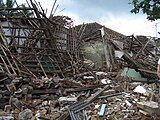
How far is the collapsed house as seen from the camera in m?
4.73

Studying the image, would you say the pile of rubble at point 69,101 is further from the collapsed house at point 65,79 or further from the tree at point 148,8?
the tree at point 148,8

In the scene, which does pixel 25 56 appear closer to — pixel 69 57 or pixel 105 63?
pixel 69 57

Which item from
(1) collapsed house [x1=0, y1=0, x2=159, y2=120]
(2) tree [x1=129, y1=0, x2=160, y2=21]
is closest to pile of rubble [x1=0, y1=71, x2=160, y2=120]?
(1) collapsed house [x1=0, y1=0, x2=159, y2=120]

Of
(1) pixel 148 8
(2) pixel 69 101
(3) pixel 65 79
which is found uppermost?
(1) pixel 148 8

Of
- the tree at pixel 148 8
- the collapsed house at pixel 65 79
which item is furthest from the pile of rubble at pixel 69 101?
the tree at pixel 148 8

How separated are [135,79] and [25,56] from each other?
4617 mm

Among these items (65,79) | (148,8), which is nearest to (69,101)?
(65,79)

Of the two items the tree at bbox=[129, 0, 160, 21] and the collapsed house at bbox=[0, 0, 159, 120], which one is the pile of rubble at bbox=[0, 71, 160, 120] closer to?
the collapsed house at bbox=[0, 0, 159, 120]

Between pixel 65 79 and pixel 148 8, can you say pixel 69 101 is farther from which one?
pixel 148 8

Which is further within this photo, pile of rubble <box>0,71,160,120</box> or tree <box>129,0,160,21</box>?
tree <box>129,0,160,21</box>

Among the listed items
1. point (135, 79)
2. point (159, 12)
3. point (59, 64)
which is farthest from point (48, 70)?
point (159, 12)

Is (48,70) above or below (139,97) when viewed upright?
above

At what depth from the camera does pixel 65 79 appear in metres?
6.88

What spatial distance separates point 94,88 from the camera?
6242mm
